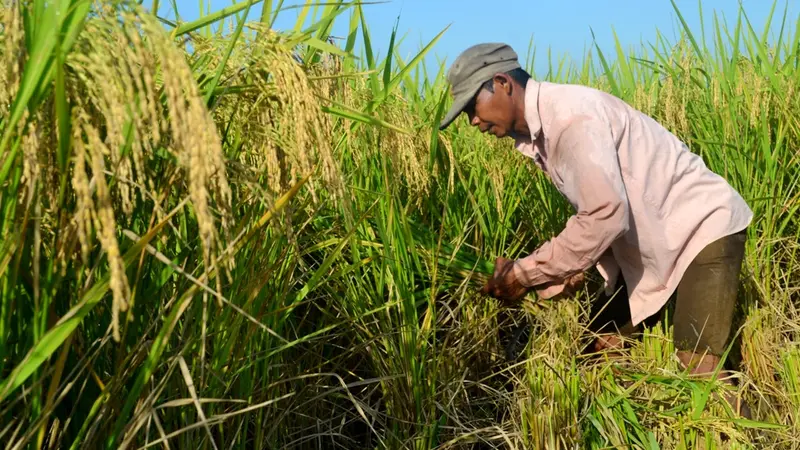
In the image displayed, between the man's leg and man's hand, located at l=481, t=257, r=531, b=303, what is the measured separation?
0.58 metres

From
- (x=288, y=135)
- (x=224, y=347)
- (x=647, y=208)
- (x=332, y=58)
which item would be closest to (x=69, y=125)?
(x=288, y=135)

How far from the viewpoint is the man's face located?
2732 mm

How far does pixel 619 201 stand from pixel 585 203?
0.10 meters

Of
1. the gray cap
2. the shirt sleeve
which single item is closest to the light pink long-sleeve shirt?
the shirt sleeve

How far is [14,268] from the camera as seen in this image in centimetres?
131

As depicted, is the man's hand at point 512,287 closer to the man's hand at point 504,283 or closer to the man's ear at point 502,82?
the man's hand at point 504,283

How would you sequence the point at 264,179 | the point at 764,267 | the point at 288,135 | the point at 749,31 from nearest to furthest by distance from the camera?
the point at 288,135, the point at 264,179, the point at 764,267, the point at 749,31

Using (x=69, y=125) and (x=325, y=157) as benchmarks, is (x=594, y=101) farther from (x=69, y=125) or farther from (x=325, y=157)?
(x=69, y=125)

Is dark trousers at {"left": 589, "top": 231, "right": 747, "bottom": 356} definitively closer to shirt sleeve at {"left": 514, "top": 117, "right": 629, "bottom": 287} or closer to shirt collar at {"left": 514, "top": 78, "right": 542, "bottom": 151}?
shirt sleeve at {"left": 514, "top": 117, "right": 629, "bottom": 287}

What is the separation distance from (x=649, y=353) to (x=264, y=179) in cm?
174

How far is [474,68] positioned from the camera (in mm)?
2697

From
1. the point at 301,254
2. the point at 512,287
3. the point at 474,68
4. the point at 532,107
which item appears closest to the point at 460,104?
the point at 474,68

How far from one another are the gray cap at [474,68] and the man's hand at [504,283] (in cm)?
49

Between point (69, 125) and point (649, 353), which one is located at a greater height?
point (69, 125)
